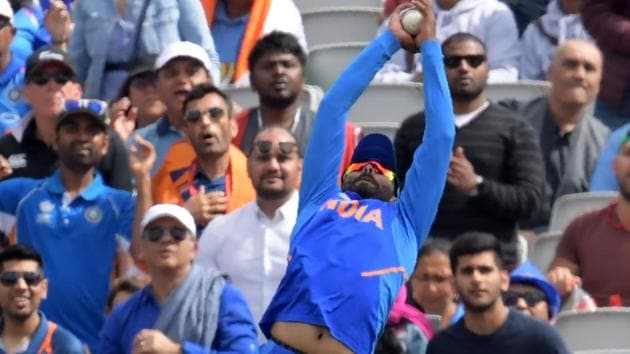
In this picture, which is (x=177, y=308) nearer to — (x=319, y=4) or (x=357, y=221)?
(x=357, y=221)

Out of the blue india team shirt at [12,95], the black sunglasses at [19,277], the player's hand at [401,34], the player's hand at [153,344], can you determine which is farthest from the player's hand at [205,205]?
the player's hand at [401,34]

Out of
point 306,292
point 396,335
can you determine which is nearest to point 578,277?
point 396,335

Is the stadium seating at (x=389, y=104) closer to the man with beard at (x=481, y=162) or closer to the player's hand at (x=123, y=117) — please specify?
the man with beard at (x=481, y=162)

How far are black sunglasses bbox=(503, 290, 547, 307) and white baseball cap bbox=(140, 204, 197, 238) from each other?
150 cm

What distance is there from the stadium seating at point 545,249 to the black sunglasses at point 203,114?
1756mm

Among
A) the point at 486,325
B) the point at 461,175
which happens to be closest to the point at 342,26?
the point at 461,175

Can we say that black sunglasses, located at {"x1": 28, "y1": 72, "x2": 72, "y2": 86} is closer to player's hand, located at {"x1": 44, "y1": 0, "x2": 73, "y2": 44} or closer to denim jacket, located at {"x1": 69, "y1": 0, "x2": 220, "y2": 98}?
denim jacket, located at {"x1": 69, "y1": 0, "x2": 220, "y2": 98}

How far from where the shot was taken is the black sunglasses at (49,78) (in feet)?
45.1

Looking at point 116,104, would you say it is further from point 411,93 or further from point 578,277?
point 578,277

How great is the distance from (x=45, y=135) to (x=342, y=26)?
2.58 metres

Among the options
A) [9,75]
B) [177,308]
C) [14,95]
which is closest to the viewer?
[177,308]

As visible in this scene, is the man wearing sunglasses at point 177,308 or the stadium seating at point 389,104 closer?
the man wearing sunglasses at point 177,308

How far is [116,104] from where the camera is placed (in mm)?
13719

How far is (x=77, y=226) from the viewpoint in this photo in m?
12.8
